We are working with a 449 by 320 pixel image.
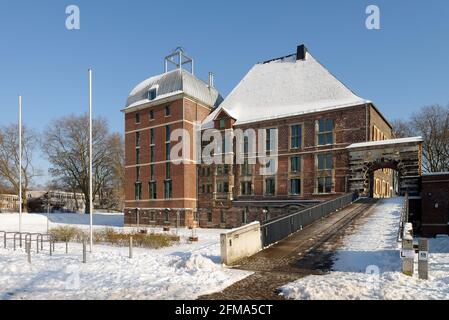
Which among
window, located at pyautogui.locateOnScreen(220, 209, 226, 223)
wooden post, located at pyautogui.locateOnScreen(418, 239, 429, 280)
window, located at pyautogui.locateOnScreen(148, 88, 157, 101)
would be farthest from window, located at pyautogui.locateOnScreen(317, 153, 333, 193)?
wooden post, located at pyautogui.locateOnScreen(418, 239, 429, 280)

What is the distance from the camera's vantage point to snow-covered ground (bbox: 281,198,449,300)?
873cm

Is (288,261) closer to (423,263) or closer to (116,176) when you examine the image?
(423,263)

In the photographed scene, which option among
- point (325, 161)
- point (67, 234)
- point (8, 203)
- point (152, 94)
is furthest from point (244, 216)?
point (8, 203)

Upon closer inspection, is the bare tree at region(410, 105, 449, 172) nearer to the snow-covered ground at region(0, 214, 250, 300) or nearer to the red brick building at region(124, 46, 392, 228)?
the red brick building at region(124, 46, 392, 228)

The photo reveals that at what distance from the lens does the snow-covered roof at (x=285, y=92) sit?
120 feet

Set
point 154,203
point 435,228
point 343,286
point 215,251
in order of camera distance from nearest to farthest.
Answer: point 343,286 → point 215,251 → point 435,228 → point 154,203

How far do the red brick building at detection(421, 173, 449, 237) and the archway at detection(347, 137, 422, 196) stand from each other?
2.88 ft

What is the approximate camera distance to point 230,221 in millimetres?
40656

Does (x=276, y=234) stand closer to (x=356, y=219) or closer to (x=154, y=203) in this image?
(x=356, y=219)

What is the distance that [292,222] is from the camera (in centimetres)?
1881

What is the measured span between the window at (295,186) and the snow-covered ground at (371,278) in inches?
752

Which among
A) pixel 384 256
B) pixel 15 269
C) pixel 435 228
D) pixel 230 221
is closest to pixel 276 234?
pixel 384 256

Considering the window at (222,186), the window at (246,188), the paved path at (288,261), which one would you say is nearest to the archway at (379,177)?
the paved path at (288,261)

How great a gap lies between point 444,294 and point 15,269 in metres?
14.0
